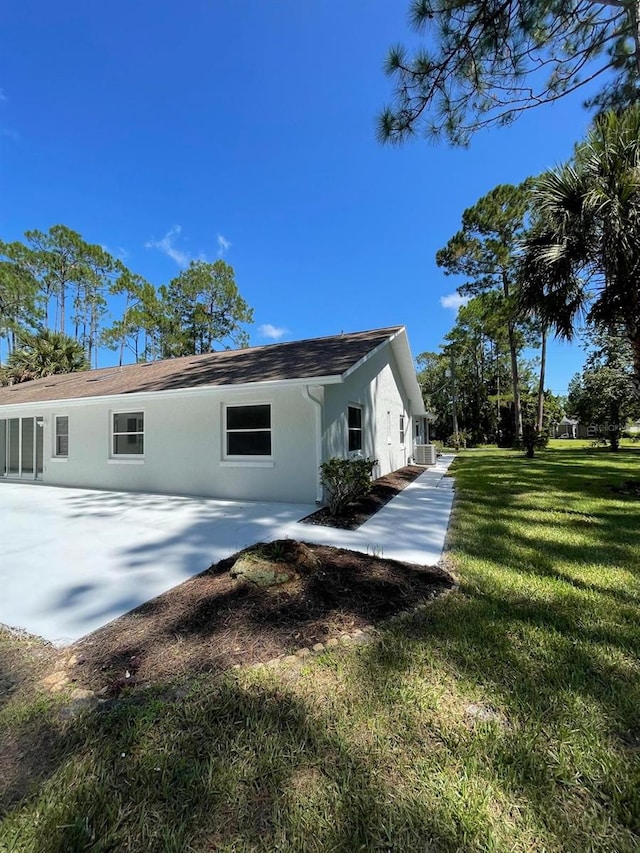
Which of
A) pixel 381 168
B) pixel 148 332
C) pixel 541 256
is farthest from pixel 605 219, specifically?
pixel 148 332

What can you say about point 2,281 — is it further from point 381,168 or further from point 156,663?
point 156,663

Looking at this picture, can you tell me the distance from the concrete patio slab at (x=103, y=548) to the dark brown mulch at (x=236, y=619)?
399 millimetres

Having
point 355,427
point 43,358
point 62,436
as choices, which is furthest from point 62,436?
point 43,358

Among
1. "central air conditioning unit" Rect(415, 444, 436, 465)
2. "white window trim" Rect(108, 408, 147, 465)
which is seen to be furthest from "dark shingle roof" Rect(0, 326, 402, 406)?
"central air conditioning unit" Rect(415, 444, 436, 465)

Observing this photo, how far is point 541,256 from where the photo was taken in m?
8.27

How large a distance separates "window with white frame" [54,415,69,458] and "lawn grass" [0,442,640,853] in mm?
11007

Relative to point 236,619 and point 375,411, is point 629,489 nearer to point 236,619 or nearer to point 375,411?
point 375,411

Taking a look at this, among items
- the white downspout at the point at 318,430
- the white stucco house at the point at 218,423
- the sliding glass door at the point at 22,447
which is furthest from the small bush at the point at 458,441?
the sliding glass door at the point at 22,447

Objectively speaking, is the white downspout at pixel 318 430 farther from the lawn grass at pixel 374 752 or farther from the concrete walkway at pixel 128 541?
the lawn grass at pixel 374 752

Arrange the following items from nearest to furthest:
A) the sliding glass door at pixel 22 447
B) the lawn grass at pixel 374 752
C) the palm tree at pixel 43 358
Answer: the lawn grass at pixel 374 752, the sliding glass door at pixel 22 447, the palm tree at pixel 43 358

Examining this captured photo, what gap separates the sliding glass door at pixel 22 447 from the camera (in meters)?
12.2

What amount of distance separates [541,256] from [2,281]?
107 feet

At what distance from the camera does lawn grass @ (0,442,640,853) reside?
1.55 meters

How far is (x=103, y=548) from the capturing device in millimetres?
5250
